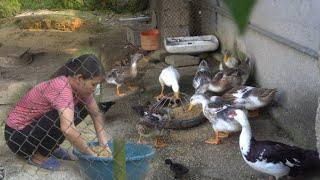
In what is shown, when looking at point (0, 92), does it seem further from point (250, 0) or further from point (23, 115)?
point (250, 0)

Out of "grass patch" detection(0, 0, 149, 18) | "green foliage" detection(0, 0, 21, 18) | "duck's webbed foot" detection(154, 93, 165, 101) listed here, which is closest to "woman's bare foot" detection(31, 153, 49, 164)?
"duck's webbed foot" detection(154, 93, 165, 101)

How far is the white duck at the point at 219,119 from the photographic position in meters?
4.12

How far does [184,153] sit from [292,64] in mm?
1301

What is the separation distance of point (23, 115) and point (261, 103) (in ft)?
7.41

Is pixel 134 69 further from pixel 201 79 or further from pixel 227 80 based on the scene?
pixel 227 80

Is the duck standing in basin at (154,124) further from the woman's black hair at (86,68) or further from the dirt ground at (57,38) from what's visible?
the dirt ground at (57,38)

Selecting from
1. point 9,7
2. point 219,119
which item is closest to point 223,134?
point 219,119

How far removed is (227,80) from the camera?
205 inches

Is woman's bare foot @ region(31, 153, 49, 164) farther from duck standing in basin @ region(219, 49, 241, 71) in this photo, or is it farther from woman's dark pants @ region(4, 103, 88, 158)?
duck standing in basin @ region(219, 49, 241, 71)

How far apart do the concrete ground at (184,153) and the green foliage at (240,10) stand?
3274 mm

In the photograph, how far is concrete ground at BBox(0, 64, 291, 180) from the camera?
3588 mm

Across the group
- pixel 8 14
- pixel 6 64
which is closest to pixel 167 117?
pixel 6 64

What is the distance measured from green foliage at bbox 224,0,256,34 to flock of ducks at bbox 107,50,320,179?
3.02 metres

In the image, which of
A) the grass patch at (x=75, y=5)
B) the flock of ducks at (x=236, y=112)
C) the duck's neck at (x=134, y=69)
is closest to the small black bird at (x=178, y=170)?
the flock of ducks at (x=236, y=112)
